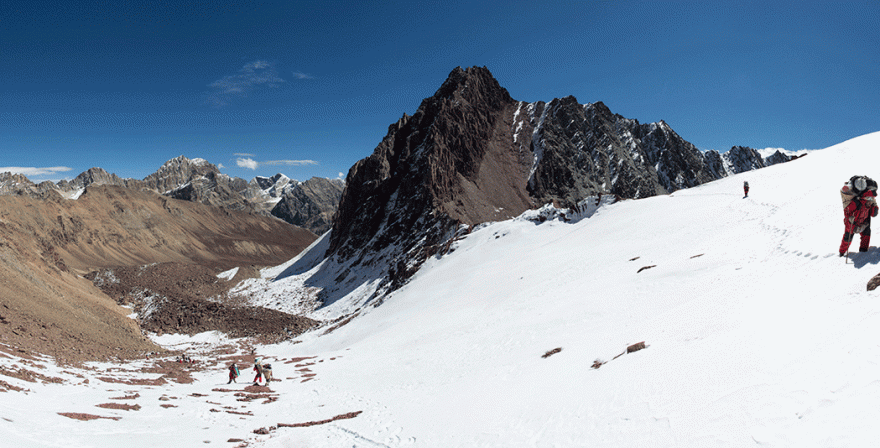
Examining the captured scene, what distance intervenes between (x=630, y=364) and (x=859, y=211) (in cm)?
633

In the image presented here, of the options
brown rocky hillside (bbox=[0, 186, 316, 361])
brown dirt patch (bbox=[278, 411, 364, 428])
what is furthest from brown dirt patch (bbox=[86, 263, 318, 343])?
brown dirt patch (bbox=[278, 411, 364, 428])

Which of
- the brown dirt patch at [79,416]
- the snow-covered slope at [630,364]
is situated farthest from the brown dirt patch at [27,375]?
the brown dirt patch at [79,416]

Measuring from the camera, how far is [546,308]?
64.5 feet

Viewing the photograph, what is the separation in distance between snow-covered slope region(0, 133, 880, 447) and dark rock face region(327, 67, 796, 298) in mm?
30380

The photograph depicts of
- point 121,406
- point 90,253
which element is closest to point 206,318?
point 121,406

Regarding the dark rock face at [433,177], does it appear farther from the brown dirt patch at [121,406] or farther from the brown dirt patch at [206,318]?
the brown dirt patch at [121,406]

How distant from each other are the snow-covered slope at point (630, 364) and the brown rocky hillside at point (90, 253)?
→ 29.1 ft

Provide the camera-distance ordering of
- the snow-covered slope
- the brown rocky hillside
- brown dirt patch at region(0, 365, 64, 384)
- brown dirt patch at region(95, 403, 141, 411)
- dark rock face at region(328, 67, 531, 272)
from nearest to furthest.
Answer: the snow-covered slope
brown dirt patch at region(95, 403, 141, 411)
brown dirt patch at region(0, 365, 64, 384)
the brown rocky hillside
dark rock face at region(328, 67, 531, 272)

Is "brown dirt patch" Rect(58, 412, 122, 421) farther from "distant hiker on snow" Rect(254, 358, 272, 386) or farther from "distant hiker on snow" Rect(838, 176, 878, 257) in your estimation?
"distant hiker on snow" Rect(838, 176, 878, 257)

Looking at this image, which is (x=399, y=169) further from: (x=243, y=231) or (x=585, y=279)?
(x=243, y=231)

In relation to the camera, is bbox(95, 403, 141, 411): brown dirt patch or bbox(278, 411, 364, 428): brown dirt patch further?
bbox(278, 411, 364, 428): brown dirt patch

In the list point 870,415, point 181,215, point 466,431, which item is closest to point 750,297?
point 870,415

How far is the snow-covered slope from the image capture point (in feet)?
20.0

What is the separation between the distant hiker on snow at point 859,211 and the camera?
29.6ft
